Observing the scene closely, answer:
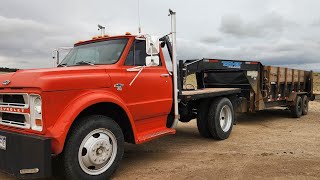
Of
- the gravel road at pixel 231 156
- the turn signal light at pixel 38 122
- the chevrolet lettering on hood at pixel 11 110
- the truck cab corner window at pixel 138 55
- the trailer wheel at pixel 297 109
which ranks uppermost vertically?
the truck cab corner window at pixel 138 55

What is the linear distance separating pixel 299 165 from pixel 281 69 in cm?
628

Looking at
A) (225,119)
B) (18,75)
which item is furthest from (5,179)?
(225,119)

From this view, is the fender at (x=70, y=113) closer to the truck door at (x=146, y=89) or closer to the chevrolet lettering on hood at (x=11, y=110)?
the chevrolet lettering on hood at (x=11, y=110)

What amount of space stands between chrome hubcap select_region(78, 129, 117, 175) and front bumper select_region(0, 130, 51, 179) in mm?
515

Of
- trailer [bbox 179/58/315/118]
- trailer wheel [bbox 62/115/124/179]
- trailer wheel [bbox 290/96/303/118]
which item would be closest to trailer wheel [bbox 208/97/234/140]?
trailer [bbox 179/58/315/118]

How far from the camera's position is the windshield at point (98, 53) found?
17.6ft

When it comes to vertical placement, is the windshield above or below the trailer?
above

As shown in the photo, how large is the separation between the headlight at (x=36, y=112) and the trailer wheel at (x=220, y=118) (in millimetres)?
4340

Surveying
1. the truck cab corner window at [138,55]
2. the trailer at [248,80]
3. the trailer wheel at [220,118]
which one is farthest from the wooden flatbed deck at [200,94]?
the truck cab corner window at [138,55]

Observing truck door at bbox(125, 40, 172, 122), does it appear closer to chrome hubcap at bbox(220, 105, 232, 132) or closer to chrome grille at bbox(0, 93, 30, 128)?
chrome grille at bbox(0, 93, 30, 128)

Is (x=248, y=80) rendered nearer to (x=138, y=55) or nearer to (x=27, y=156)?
(x=138, y=55)

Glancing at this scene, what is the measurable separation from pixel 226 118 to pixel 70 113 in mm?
4873

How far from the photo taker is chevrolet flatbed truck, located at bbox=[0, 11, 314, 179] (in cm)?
409

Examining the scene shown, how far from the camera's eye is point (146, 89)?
5555 millimetres
